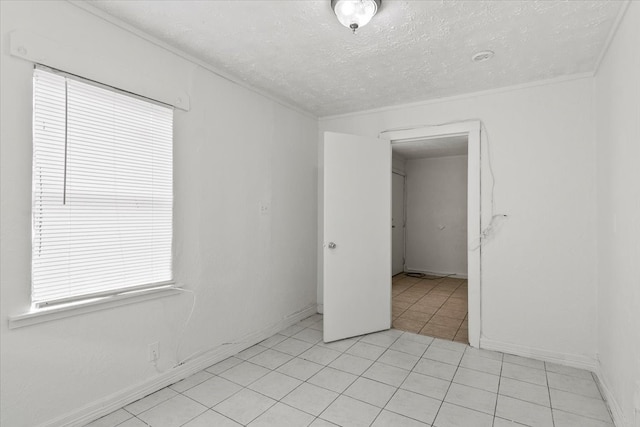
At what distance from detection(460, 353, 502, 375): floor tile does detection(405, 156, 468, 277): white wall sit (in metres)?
3.43

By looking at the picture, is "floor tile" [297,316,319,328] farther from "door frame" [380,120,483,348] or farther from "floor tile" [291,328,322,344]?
"door frame" [380,120,483,348]

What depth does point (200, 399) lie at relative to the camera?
213 cm

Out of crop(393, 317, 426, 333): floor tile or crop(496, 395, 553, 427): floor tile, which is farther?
crop(393, 317, 426, 333): floor tile

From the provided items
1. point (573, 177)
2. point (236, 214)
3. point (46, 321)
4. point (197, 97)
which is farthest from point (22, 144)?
point (573, 177)

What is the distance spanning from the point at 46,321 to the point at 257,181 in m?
1.85

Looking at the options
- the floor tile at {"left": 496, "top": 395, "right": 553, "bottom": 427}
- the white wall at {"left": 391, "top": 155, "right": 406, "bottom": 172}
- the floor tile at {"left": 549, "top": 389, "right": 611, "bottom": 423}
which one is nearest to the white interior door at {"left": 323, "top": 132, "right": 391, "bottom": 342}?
the floor tile at {"left": 496, "top": 395, "right": 553, "bottom": 427}

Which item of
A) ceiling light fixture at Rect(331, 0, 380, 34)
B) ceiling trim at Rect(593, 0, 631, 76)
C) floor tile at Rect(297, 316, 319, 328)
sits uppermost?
ceiling trim at Rect(593, 0, 631, 76)

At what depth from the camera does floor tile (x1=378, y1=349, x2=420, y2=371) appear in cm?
262

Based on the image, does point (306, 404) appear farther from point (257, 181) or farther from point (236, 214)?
point (257, 181)

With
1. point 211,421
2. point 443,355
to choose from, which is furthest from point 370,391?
point 211,421

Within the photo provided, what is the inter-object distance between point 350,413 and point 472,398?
0.86 metres

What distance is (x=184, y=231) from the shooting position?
7.88ft

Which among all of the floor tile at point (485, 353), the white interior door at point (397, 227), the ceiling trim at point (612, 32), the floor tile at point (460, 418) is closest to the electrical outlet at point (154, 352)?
the floor tile at point (460, 418)

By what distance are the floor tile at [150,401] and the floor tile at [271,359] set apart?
0.68 metres
